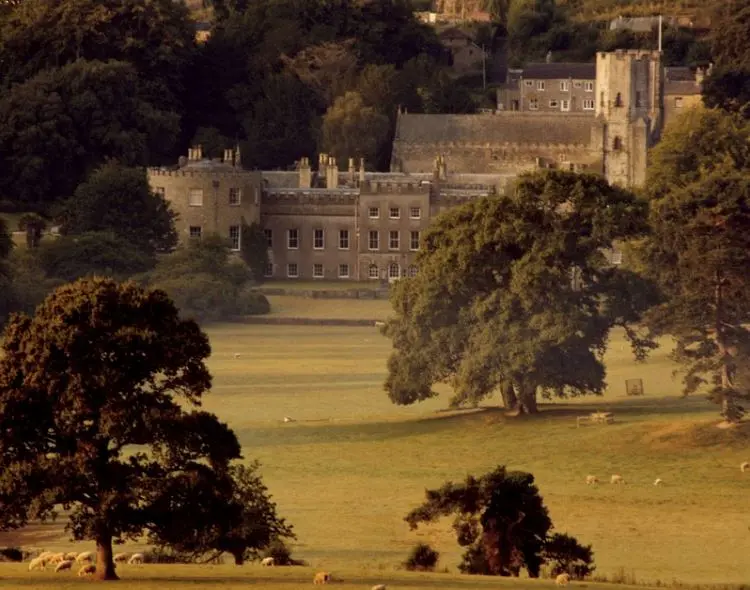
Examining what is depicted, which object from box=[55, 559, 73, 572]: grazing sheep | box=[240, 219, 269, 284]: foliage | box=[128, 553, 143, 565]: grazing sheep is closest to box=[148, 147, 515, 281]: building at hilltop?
box=[240, 219, 269, 284]: foliage

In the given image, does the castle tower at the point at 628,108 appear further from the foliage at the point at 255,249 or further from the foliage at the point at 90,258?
the foliage at the point at 90,258

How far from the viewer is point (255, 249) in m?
124

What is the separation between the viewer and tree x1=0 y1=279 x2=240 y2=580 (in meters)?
46.8

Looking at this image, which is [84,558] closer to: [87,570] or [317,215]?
[87,570]

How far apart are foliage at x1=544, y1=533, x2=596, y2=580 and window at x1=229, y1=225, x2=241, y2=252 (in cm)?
7234

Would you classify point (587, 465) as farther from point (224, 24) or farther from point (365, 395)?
point (224, 24)

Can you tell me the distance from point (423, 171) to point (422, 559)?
91.4 meters

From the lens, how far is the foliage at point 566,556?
5209cm

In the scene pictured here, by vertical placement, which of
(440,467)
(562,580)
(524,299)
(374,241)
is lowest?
(562,580)

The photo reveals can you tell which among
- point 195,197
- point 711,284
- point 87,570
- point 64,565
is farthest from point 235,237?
point 87,570

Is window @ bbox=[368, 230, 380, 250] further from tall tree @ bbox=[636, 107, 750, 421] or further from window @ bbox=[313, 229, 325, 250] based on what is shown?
tall tree @ bbox=[636, 107, 750, 421]

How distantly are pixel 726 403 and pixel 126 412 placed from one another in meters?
28.3

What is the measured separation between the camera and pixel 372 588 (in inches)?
1859

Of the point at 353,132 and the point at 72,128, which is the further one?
the point at 353,132
